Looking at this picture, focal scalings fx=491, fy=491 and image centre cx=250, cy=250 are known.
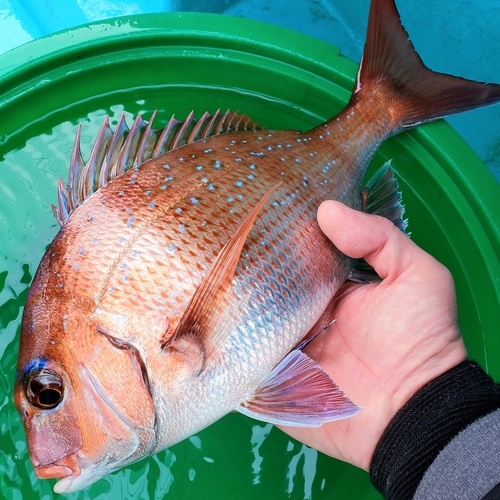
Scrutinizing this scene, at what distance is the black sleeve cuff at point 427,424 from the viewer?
46.0 inches

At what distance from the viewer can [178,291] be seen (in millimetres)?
1080

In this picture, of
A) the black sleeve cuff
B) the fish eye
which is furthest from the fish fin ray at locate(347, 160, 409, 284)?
the fish eye

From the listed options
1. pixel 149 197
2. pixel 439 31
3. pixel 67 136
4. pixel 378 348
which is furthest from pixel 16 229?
pixel 439 31

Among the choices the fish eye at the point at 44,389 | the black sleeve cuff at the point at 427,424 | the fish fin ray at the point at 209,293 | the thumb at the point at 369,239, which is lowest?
the black sleeve cuff at the point at 427,424

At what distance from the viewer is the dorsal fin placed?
1.18m

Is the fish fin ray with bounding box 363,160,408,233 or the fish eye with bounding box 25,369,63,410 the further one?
the fish fin ray with bounding box 363,160,408,233

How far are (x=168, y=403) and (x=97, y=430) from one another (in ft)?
0.50

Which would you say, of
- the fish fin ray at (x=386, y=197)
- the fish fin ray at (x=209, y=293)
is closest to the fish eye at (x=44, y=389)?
the fish fin ray at (x=209, y=293)

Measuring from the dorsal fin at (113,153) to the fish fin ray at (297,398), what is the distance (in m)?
0.62

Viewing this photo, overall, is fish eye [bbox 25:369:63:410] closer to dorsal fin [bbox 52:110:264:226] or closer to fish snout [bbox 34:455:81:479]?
fish snout [bbox 34:455:81:479]

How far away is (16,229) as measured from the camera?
169cm

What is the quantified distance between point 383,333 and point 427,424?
0.25m

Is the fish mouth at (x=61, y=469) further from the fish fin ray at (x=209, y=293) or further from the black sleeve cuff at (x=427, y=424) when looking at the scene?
the black sleeve cuff at (x=427, y=424)

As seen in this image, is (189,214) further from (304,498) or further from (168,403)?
(304,498)
